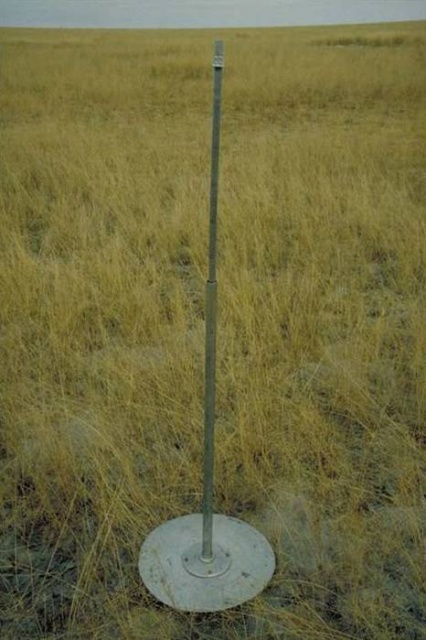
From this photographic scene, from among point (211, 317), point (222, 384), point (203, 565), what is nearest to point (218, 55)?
point (211, 317)

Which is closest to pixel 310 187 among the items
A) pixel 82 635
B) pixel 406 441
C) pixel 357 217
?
pixel 357 217

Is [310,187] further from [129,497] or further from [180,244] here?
[129,497]

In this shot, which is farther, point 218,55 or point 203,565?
point 203,565

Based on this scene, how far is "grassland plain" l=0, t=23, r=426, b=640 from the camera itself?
1.82 metres

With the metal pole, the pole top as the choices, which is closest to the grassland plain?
the metal pole

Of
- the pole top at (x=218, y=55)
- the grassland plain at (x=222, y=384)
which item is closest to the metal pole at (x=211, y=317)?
the pole top at (x=218, y=55)

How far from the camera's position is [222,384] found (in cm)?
278

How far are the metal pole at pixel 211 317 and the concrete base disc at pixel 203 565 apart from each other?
0.22ft

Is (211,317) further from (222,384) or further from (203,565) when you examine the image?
(222,384)

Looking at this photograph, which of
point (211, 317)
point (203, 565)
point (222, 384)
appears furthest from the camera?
point (222, 384)

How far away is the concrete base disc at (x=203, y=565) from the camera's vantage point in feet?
5.84

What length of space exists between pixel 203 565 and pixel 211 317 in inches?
31.9

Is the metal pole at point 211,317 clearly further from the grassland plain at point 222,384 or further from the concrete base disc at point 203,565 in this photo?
the grassland plain at point 222,384

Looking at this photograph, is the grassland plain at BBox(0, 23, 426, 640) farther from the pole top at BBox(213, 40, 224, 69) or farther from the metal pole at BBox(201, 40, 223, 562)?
the pole top at BBox(213, 40, 224, 69)
